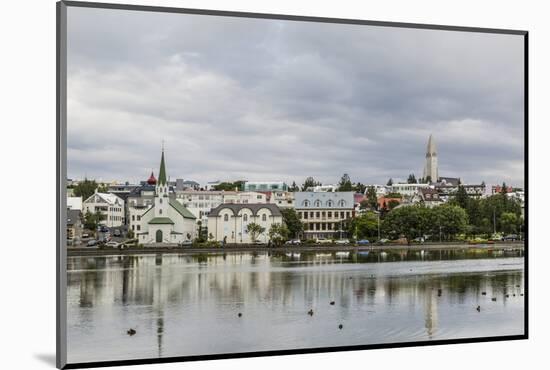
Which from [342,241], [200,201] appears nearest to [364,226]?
[342,241]

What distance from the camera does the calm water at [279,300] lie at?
24.8 ft

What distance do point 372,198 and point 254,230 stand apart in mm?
1293

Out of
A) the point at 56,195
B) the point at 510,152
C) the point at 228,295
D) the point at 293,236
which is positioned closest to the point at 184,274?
the point at 228,295

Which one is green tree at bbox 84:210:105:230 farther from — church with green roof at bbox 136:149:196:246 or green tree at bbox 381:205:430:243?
green tree at bbox 381:205:430:243

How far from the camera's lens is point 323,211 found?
871cm

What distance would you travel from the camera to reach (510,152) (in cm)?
863

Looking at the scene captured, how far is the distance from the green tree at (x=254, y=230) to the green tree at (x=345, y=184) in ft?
2.97

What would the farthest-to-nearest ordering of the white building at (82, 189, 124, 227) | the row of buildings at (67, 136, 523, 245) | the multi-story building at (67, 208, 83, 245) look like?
the row of buildings at (67, 136, 523, 245)
the white building at (82, 189, 124, 227)
the multi-story building at (67, 208, 83, 245)

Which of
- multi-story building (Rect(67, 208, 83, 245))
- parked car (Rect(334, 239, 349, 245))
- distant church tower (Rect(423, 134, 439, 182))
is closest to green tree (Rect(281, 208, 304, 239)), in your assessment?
parked car (Rect(334, 239, 349, 245))

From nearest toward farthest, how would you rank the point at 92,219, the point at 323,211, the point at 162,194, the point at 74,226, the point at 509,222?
the point at 74,226 → the point at 92,219 → the point at 162,194 → the point at 323,211 → the point at 509,222

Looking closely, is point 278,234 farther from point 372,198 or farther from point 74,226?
point 74,226

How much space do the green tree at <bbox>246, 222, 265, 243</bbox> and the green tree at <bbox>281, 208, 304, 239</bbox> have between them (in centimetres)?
26

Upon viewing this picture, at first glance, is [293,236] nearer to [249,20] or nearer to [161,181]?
[161,181]

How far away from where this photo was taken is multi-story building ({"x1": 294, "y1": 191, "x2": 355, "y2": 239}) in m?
8.61
